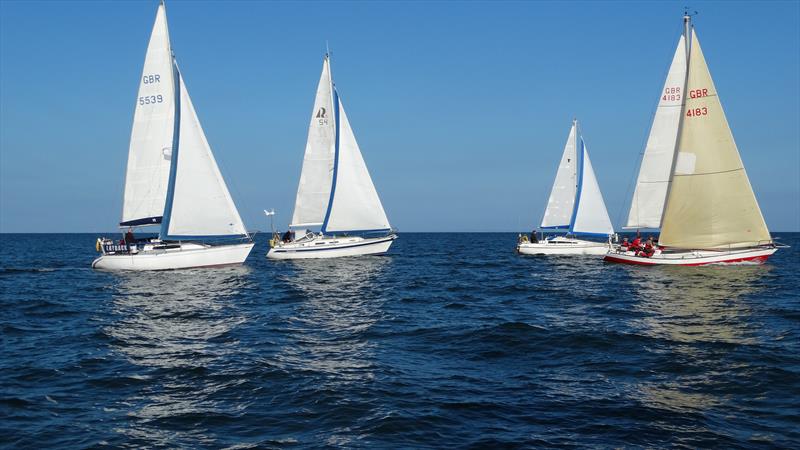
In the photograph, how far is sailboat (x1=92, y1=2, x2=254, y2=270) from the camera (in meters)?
33.8

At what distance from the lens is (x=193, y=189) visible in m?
34.0

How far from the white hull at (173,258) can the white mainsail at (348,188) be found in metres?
8.45

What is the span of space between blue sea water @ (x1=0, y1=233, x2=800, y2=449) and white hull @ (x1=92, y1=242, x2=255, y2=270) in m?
8.14

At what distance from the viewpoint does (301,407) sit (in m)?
9.88

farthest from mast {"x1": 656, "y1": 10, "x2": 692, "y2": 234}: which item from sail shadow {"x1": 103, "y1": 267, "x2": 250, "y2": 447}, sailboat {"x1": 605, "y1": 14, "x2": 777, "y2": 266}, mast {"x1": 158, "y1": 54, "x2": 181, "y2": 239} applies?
mast {"x1": 158, "y1": 54, "x2": 181, "y2": 239}

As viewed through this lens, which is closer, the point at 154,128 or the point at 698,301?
the point at 698,301

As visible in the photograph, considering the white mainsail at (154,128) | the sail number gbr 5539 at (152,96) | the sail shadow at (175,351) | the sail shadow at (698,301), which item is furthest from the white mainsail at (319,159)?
the sail shadow at (698,301)

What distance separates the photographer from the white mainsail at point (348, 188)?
41250 millimetres

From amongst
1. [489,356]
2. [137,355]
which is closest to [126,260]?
[137,355]

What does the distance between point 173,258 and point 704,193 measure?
91.8ft

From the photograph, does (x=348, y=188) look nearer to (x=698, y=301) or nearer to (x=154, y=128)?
(x=154, y=128)

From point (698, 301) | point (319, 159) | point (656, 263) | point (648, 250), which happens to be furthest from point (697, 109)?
point (319, 159)

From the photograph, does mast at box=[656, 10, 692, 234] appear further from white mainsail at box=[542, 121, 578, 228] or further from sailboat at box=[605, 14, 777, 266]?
white mainsail at box=[542, 121, 578, 228]

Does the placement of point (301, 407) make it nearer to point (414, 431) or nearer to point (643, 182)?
point (414, 431)
